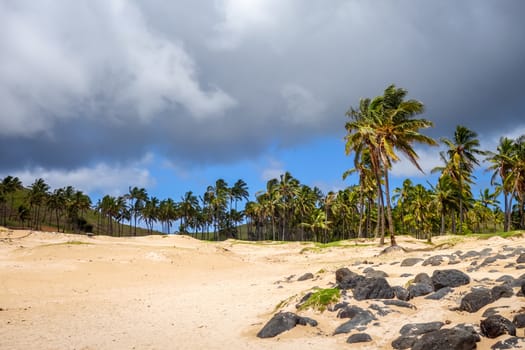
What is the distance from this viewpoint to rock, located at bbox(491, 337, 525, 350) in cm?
667

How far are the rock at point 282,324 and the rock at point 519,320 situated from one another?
4545mm

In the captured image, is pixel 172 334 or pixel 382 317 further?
pixel 172 334

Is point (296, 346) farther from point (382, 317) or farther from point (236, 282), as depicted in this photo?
point (236, 282)

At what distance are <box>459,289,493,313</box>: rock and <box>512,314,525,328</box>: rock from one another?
1.33 metres

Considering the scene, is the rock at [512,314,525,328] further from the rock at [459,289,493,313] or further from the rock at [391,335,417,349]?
the rock at [391,335,417,349]

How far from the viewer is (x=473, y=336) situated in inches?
276

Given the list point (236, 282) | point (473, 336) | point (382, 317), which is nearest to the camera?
point (473, 336)

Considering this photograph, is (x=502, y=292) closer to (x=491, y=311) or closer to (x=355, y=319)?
(x=491, y=311)

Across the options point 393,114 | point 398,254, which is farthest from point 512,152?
point 398,254

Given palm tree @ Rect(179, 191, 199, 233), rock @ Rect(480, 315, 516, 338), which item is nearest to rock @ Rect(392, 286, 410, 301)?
A: rock @ Rect(480, 315, 516, 338)

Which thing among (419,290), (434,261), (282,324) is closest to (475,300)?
(419,290)

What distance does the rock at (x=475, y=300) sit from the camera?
8953mm

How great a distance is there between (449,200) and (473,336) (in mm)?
63042

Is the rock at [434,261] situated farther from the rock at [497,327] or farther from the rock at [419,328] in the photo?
the rock at [497,327]
